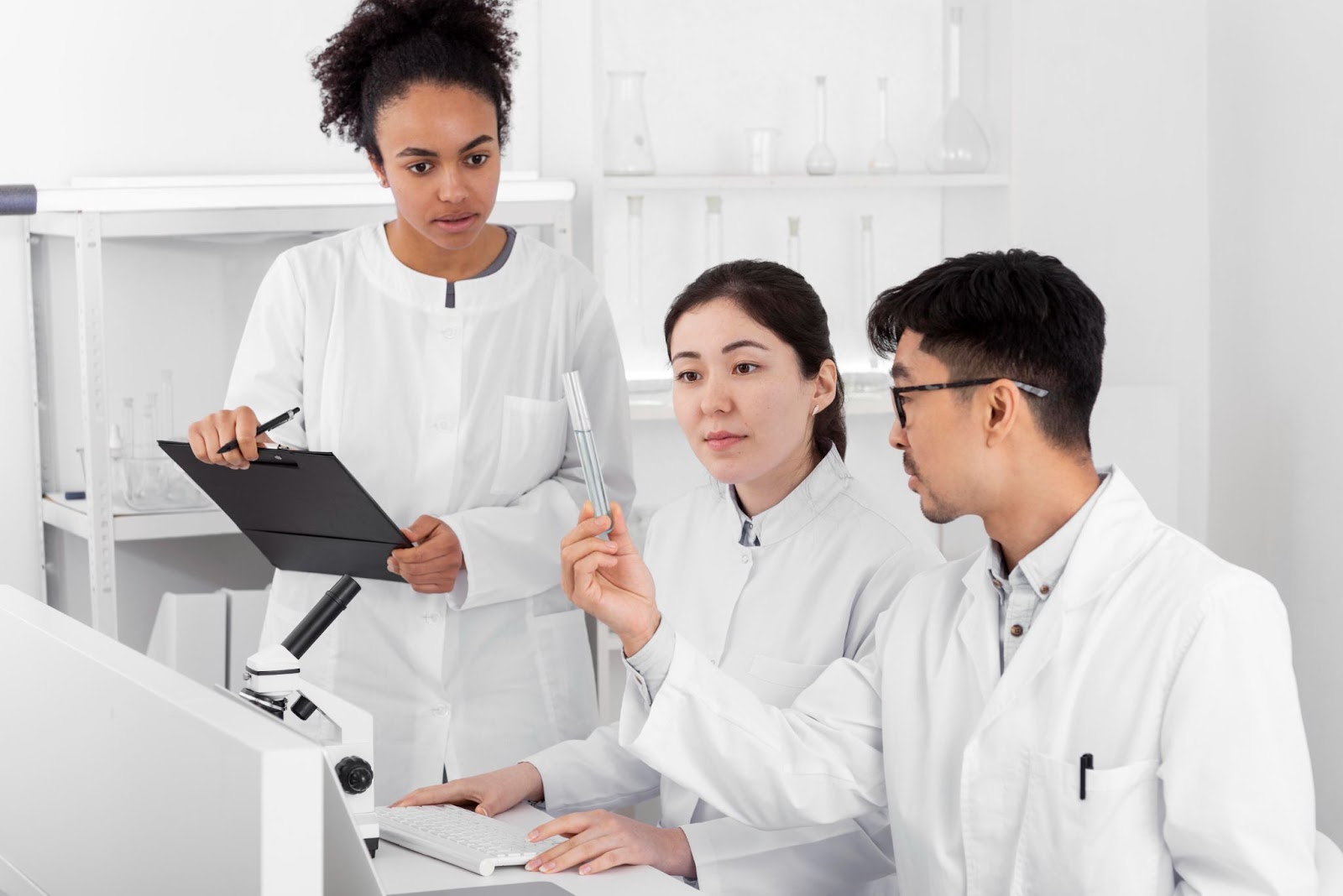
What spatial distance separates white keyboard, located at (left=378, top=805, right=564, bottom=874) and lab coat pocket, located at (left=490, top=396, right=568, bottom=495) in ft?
1.99

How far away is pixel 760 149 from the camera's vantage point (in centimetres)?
292

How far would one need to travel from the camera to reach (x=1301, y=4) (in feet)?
8.58

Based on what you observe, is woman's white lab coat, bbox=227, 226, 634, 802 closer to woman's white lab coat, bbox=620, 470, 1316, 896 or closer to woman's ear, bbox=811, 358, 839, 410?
woman's ear, bbox=811, 358, 839, 410

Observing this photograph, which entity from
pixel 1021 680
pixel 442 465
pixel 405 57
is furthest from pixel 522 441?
pixel 1021 680

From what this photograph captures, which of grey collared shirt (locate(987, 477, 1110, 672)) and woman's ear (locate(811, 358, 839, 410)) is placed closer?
grey collared shirt (locate(987, 477, 1110, 672))

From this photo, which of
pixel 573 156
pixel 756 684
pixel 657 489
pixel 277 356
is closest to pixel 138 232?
pixel 277 356

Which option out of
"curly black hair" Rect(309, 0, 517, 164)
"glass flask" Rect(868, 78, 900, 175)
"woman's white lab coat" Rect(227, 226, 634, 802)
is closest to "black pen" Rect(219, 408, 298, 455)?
"woman's white lab coat" Rect(227, 226, 634, 802)

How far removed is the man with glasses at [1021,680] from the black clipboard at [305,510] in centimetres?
49

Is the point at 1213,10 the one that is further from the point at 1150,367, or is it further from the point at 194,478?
the point at 194,478

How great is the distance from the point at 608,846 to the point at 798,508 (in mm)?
473

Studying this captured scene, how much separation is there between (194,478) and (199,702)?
110 cm

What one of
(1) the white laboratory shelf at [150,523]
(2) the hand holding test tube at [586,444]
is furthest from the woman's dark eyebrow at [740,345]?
(1) the white laboratory shelf at [150,523]

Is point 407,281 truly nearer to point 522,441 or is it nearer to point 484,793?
point 522,441

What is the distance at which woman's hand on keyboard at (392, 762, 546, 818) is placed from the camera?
5.02 ft
